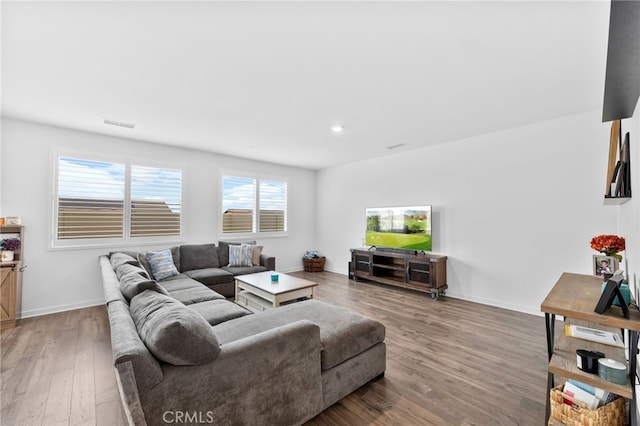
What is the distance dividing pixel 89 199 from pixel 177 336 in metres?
4.01

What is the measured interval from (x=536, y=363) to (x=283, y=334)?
2.39m

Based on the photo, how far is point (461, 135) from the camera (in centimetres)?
421

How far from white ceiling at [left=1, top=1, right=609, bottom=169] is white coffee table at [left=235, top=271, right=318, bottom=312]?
216cm

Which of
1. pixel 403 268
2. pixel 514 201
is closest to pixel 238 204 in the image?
pixel 403 268

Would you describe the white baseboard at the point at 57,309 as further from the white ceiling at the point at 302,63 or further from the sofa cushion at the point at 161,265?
the white ceiling at the point at 302,63

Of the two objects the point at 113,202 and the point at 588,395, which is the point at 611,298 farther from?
the point at 113,202

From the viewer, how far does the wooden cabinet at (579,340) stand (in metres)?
1.27

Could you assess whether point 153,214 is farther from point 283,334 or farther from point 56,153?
point 283,334

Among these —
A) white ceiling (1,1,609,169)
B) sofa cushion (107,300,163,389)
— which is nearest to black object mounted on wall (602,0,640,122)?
white ceiling (1,1,609,169)

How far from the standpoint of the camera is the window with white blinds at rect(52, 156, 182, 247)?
3.89 m

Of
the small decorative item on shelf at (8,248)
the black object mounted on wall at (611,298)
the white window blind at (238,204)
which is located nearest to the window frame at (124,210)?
the small decorative item on shelf at (8,248)

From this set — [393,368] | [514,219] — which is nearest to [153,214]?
[393,368]

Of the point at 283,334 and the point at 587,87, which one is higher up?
the point at 587,87

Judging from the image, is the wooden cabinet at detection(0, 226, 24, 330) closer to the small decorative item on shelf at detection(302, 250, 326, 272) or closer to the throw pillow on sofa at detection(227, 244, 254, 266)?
the throw pillow on sofa at detection(227, 244, 254, 266)
